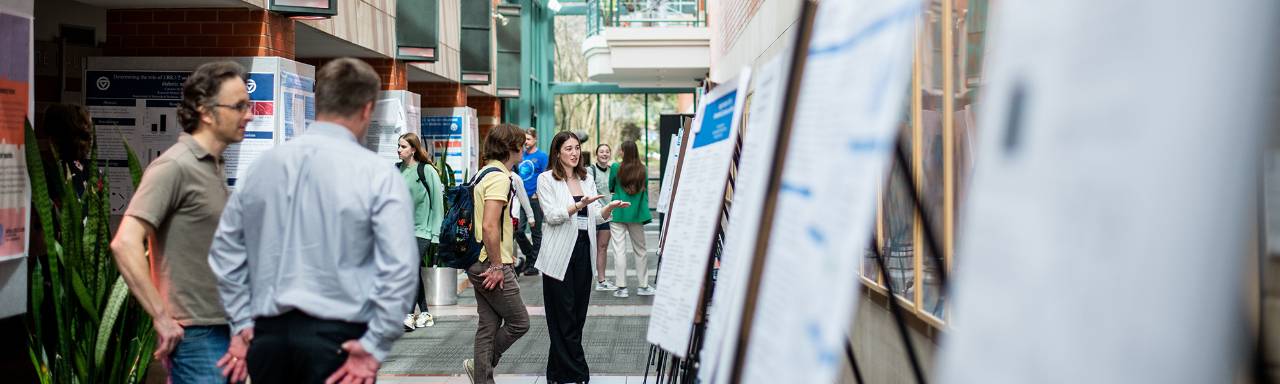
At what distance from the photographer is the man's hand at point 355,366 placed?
9.97 feet

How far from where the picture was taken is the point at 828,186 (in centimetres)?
169

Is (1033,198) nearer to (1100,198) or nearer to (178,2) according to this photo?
(1100,198)

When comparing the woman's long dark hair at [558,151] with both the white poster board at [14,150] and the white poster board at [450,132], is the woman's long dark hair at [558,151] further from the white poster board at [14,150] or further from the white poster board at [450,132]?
the white poster board at [450,132]

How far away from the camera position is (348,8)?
11039 millimetres

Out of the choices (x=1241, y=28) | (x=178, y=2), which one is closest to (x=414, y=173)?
(x=178, y=2)

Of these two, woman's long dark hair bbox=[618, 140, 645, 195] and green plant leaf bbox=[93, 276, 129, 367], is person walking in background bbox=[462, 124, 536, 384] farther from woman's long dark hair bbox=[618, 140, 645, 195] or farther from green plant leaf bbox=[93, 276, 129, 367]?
woman's long dark hair bbox=[618, 140, 645, 195]

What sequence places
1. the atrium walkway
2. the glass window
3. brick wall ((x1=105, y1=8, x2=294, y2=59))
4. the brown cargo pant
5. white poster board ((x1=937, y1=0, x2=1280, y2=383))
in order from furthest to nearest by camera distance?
brick wall ((x1=105, y1=8, x2=294, y2=59)) → the atrium walkway → the brown cargo pant → the glass window → white poster board ((x1=937, y1=0, x2=1280, y2=383))

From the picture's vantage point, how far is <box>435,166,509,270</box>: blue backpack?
624 cm

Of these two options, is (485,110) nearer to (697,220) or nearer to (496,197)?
(496,197)

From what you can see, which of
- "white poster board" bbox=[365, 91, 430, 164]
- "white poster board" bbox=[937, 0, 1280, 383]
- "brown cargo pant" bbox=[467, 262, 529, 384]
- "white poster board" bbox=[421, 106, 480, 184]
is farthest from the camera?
"white poster board" bbox=[421, 106, 480, 184]

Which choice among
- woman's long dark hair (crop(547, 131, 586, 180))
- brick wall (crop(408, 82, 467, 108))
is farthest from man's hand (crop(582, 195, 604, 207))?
brick wall (crop(408, 82, 467, 108))

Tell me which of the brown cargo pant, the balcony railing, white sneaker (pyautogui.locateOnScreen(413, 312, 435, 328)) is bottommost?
white sneaker (pyautogui.locateOnScreen(413, 312, 435, 328))

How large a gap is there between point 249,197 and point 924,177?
9.57ft

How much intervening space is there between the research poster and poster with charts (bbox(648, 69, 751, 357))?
3238 mm
